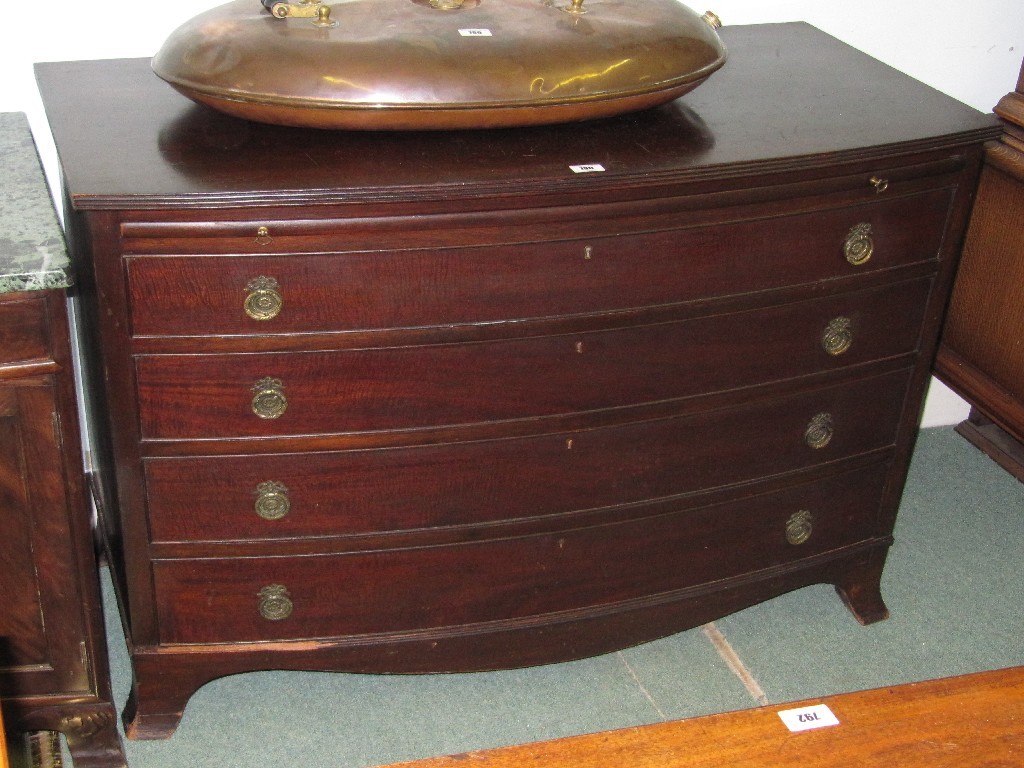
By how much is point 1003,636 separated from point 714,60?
1242 millimetres

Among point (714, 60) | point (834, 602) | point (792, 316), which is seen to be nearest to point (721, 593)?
point (834, 602)

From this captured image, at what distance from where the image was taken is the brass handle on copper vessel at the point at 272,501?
1.77 m

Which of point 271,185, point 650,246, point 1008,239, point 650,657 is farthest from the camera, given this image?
point 1008,239

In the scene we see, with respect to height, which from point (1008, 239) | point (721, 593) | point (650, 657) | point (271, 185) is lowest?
point (650, 657)

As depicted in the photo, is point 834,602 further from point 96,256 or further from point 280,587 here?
point 96,256

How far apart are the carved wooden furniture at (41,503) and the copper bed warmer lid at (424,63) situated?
0.30m

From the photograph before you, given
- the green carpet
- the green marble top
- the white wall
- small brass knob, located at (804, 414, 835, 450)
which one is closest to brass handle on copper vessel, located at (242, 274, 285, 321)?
the green marble top

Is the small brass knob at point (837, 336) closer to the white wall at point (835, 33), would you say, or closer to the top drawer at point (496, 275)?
the top drawer at point (496, 275)

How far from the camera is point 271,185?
154 centimetres

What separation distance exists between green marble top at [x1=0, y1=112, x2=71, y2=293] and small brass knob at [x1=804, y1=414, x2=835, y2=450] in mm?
1151

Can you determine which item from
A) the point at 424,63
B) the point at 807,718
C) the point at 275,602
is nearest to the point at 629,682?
the point at 275,602

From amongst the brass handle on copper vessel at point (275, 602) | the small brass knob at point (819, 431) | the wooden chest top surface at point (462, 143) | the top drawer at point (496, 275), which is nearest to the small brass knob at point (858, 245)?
the top drawer at point (496, 275)

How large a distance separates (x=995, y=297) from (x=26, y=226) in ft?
5.83

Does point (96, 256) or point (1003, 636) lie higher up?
point (96, 256)
